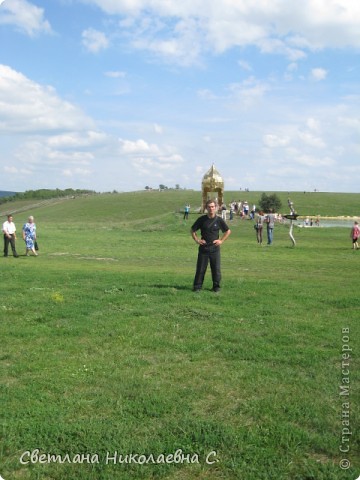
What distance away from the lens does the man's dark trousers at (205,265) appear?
1276cm

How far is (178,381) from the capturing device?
6617 mm

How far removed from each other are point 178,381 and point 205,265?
6.40 m

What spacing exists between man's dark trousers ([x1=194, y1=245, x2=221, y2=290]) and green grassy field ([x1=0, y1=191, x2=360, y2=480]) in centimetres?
36

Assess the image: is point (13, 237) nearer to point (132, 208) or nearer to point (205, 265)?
point (205, 265)

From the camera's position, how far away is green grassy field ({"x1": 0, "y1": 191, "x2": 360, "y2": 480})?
190 inches

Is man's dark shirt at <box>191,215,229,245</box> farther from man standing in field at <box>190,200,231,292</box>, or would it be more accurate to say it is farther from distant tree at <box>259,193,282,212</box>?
distant tree at <box>259,193,282,212</box>

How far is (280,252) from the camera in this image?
26016 mm

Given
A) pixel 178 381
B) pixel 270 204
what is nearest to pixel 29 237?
pixel 178 381

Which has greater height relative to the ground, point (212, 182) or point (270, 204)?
point (212, 182)

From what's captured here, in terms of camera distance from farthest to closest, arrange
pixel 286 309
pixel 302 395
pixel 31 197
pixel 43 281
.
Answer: pixel 31 197
pixel 43 281
pixel 286 309
pixel 302 395

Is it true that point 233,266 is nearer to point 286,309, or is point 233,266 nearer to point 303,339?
point 286,309

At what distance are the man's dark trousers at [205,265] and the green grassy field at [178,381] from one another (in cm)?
36

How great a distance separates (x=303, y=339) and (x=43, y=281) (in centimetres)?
900

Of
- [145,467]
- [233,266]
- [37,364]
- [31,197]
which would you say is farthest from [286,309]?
[31,197]
